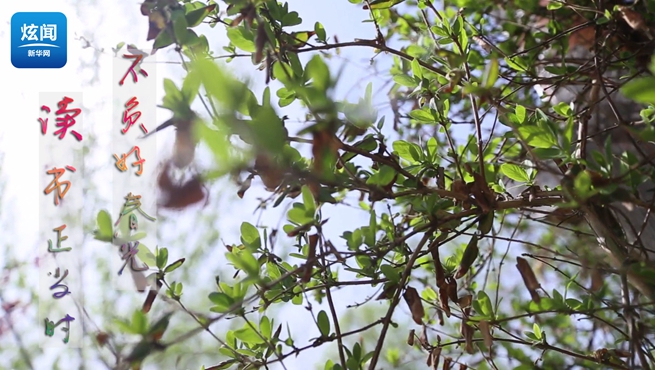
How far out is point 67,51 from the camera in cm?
173

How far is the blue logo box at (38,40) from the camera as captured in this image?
1.68 meters

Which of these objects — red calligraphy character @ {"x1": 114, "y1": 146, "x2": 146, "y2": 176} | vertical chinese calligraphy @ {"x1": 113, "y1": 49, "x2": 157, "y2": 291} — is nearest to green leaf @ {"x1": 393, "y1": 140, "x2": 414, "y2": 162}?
vertical chinese calligraphy @ {"x1": 113, "y1": 49, "x2": 157, "y2": 291}

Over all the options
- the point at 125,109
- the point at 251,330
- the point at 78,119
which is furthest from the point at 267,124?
the point at 78,119

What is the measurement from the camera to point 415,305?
42 cm

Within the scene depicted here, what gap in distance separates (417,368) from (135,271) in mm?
1215

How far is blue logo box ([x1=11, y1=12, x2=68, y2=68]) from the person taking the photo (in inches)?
66.1

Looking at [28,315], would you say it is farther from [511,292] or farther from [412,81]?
[412,81]

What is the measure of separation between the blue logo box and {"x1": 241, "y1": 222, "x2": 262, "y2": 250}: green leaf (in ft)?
4.94

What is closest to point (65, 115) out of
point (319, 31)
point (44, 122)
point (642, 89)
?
point (44, 122)

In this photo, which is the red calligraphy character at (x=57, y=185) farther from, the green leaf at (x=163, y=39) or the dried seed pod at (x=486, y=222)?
the dried seed pod at (x=486, y=222)

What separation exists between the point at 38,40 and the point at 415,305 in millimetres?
1720

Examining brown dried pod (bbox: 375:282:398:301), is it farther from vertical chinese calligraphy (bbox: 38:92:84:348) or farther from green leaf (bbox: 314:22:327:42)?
vertical chinese calligraphy (bbox: 38:92:84:348)

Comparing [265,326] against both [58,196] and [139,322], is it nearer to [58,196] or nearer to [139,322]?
[139,322]

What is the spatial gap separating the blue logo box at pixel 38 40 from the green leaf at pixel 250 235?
1.50 metres
